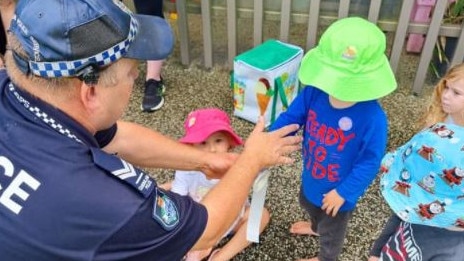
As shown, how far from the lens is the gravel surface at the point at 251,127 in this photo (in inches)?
97.8

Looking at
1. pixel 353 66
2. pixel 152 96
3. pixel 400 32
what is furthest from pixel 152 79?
pixel 353 66

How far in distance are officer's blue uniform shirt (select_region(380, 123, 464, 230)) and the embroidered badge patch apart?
0.71 meters

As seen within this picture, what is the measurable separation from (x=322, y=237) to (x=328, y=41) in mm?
935

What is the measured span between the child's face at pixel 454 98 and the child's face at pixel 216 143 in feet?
3.36

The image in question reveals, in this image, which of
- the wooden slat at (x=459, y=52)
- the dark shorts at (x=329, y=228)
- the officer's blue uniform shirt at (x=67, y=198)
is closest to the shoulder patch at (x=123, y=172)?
the officer's blue uniform shirt at (x=67, y=198)

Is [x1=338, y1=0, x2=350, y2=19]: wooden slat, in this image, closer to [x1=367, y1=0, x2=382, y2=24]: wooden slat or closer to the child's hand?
[x1=367, y1=0, x2=382, y2=24]: wooden slat

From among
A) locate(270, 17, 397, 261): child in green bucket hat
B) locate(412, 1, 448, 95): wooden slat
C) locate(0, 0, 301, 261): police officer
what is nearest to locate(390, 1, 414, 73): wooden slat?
locate(412, 1, 448, 95): wooden slat

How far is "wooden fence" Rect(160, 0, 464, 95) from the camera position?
3.38 m

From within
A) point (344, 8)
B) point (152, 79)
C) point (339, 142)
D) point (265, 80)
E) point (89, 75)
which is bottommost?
point (152, 79)

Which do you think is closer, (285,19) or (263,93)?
(263,93)

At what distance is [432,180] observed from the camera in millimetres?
1389

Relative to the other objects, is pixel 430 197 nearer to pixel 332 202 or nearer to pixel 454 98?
pixel 332 202

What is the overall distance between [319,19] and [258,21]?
47 centimetres

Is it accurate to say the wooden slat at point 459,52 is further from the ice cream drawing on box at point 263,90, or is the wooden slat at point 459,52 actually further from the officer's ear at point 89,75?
the officer's ear at point 89,75
